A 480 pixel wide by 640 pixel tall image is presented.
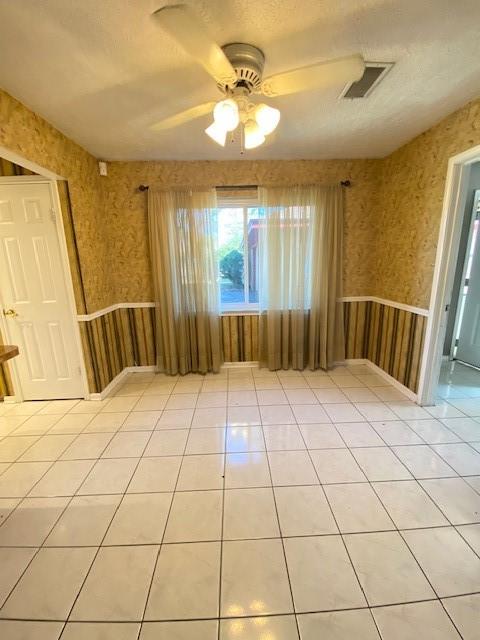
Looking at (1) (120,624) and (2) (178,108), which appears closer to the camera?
(1) (120,624)

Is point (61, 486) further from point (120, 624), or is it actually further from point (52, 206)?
point (52, 206)

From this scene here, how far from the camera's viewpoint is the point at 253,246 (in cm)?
327

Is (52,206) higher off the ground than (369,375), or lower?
higher

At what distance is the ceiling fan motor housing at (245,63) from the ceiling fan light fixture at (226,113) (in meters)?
0.18

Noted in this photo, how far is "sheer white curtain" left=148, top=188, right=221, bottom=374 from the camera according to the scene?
3.03 meters

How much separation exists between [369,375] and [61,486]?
3.13 meters

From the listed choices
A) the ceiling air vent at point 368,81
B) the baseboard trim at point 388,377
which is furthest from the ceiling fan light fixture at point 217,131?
the baseboard trim at point 388,377

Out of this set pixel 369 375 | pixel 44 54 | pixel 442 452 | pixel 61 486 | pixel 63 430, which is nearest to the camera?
pixel 44 54

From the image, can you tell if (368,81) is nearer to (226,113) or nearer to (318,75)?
(318,75)

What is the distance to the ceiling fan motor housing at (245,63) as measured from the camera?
4.55 ft

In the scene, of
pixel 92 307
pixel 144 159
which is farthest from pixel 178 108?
pixel 92 307

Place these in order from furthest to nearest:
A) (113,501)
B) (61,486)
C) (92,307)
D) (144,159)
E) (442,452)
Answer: (144,159) < (92,307) < (442,452) < (61,486) < (113,501)

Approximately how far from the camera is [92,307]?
2.78 meters

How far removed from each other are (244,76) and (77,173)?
1.95 meters
